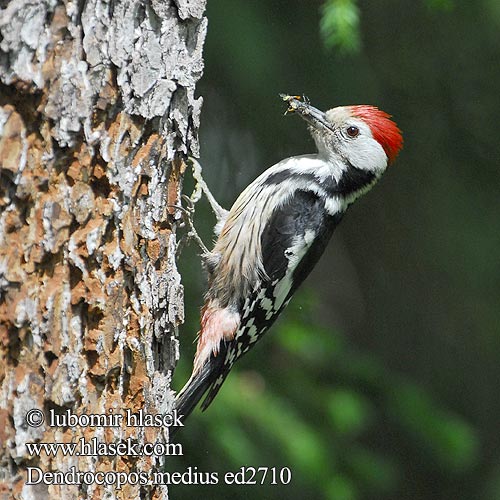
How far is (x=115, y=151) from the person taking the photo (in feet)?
7.46

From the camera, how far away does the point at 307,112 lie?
3.72 metres

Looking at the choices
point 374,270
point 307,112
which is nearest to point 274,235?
point 307,112

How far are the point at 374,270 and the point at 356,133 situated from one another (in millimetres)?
2144

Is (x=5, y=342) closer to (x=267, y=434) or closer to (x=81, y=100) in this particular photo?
(x=81, y=100)

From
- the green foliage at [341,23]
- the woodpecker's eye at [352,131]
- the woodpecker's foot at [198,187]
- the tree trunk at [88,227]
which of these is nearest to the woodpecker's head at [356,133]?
the woodpecker's eye at [352,131]

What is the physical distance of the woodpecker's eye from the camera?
3.70 meters

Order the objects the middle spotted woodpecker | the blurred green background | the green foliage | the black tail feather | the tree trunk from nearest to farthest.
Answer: the tree trunk < the black tail feather < the middle spotted woodpecker < the green foliage < the blurred green background

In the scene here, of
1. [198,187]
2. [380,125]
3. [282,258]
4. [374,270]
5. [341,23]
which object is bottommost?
[282,258]

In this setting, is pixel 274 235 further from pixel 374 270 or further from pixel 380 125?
pixel 374 270

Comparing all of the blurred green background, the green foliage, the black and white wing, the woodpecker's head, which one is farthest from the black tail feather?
the green foliage

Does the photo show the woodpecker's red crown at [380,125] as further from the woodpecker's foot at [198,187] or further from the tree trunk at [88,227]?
the tree trunk at [88,227]

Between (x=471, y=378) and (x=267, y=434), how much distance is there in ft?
7.78

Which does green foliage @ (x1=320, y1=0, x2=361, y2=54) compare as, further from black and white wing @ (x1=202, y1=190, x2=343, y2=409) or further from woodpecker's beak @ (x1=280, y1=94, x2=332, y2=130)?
black and white wing @ (x1=202, y1=190, x2=343, y2=409)

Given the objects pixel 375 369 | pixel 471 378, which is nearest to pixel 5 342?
pixel 375 369
